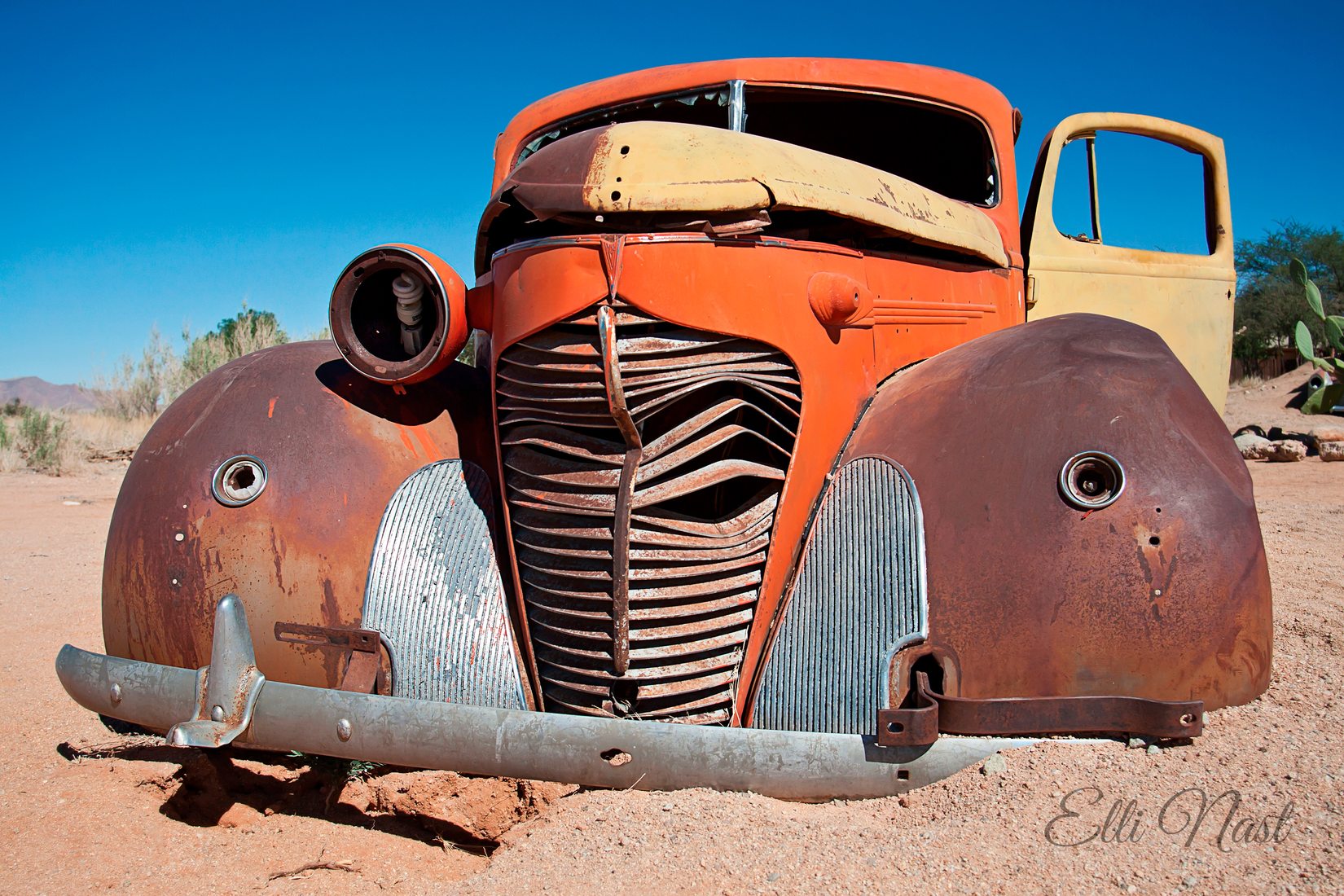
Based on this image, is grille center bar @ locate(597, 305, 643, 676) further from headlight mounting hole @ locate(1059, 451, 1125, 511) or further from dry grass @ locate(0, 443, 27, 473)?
dry grass @ locate(0, 443, 27, 473)

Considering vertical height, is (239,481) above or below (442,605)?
above

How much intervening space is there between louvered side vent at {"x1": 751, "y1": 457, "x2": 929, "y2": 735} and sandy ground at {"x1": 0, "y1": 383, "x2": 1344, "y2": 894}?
0.25m

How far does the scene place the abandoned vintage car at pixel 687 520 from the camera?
2271 mm

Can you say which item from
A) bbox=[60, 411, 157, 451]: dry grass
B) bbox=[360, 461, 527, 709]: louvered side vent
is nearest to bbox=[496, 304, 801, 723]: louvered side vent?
bbox=[360, 461, 527, 709]: louvered side vent

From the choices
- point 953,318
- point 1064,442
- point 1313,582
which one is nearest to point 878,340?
point 953,318

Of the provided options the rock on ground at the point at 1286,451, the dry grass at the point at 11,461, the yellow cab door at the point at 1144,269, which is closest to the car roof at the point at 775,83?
the yellow cab door at the point at 1144,269

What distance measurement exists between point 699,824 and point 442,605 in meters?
0.95

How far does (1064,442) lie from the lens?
2.44 m

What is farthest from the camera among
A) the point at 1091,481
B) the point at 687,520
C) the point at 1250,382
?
the point at 1250,382

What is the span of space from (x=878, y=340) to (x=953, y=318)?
0.52m

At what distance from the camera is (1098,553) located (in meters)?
2.29

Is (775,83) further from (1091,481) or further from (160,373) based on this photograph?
(160,373)

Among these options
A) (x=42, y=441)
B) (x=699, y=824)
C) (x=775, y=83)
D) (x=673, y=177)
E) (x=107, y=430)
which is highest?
(x=775, y=83)

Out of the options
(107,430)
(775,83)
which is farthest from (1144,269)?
(107,430)
